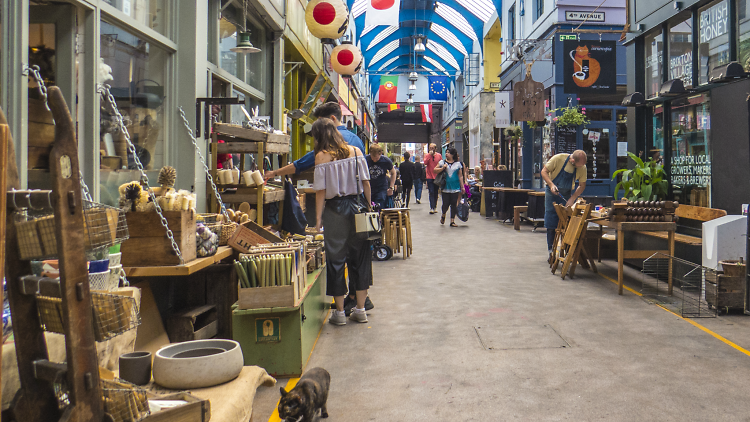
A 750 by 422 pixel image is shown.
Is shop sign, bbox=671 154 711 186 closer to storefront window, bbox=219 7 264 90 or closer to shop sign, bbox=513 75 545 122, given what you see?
storefront window, bbox=219 7 264 90

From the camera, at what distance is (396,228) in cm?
927

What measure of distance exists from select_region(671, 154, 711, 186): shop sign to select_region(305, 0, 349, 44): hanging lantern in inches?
207

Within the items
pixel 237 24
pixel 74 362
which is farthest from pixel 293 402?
pixel 237 24

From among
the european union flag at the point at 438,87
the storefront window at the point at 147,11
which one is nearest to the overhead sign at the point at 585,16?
the storefront window at the point at 147,11

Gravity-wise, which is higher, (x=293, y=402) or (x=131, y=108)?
(x=131, y=108)

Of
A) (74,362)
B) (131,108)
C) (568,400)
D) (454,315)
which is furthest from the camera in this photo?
(454,315)

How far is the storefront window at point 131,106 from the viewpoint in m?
4.31

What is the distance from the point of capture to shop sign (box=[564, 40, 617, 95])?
1338cm

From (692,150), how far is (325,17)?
5.45 m

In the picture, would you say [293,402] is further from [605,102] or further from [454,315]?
[605,102]

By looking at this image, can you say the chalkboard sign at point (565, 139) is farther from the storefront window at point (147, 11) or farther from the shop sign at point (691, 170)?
the storefront window at point (147, 11)

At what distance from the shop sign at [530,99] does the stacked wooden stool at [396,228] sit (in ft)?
23.9

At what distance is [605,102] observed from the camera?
636 inches

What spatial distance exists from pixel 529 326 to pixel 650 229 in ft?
7.45
